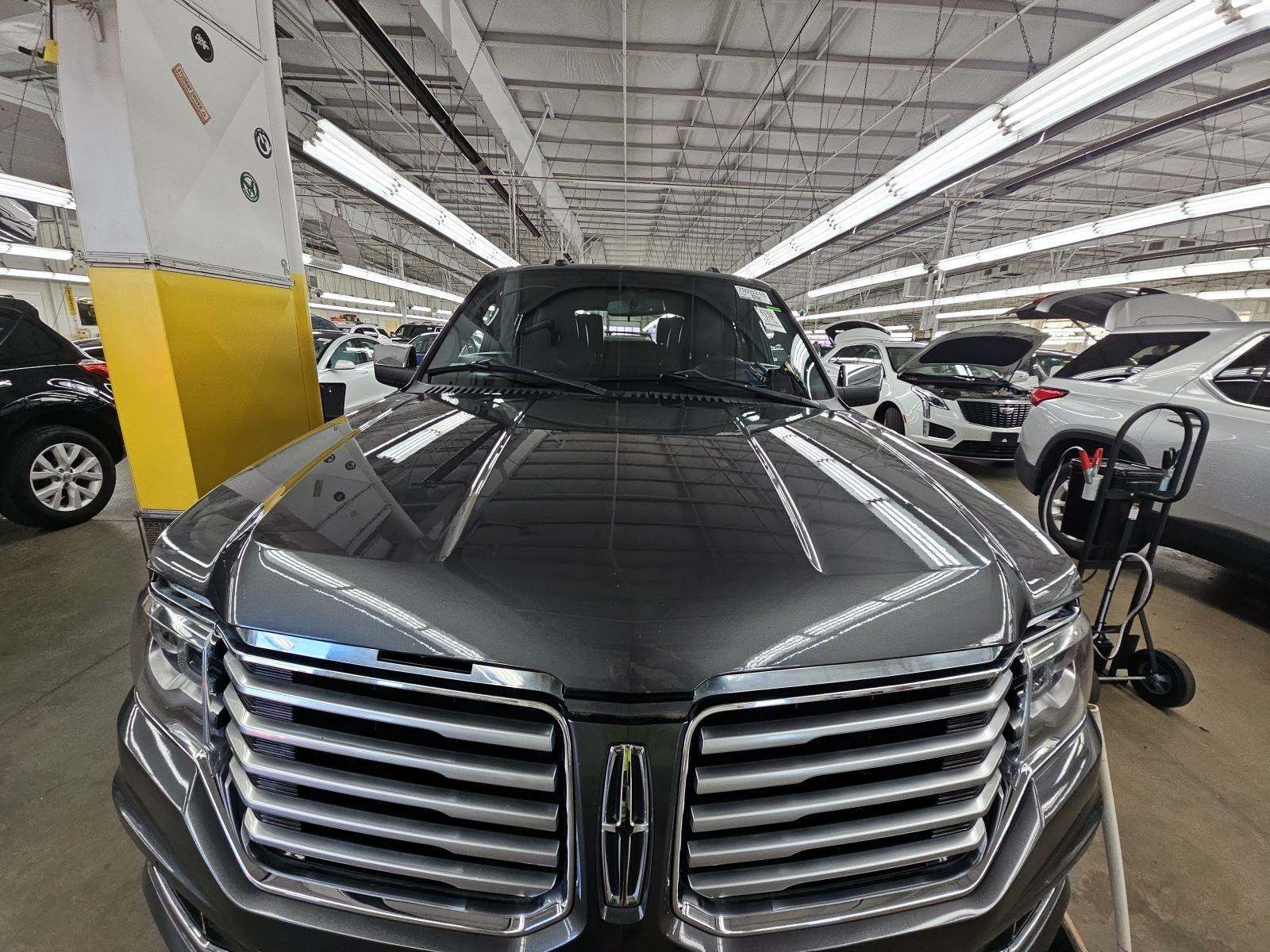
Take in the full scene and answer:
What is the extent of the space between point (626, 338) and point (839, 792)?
1.61m

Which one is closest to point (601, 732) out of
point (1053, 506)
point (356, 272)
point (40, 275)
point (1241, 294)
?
point (1053, 506)

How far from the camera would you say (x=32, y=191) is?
324 inches

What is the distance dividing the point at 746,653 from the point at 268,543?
788 millimetres

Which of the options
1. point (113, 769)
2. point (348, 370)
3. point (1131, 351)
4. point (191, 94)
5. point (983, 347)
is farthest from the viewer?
point (348, 370)

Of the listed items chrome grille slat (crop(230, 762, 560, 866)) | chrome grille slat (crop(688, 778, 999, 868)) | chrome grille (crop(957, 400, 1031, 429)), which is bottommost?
chrome grille (crop(957, 400, 1031, 429))

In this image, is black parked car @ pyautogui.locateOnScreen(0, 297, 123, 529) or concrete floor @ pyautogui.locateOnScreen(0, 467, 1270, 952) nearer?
concrete floor @ pyautogui.locateOnScreen(0, 467, 1270, 952)

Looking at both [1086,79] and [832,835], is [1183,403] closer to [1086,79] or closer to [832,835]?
[1086,79]

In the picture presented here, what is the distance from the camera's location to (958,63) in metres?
7.76

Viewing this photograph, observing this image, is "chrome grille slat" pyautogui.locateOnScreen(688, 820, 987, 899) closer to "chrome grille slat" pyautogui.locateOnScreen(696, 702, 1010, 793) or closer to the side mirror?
"chrome grille slat" pyautogui.locateOnScreen(696, 702, 1010, 793)

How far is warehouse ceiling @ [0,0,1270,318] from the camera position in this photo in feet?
22.1

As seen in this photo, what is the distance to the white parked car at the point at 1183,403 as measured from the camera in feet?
10.1

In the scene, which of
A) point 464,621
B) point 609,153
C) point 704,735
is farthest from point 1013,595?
point 609,153

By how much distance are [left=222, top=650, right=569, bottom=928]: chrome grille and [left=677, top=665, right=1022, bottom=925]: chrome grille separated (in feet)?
0.68

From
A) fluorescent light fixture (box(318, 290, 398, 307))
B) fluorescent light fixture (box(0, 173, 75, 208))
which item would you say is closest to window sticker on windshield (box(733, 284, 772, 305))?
fluorescent light fixture (box(0, 173, 75, 208))
